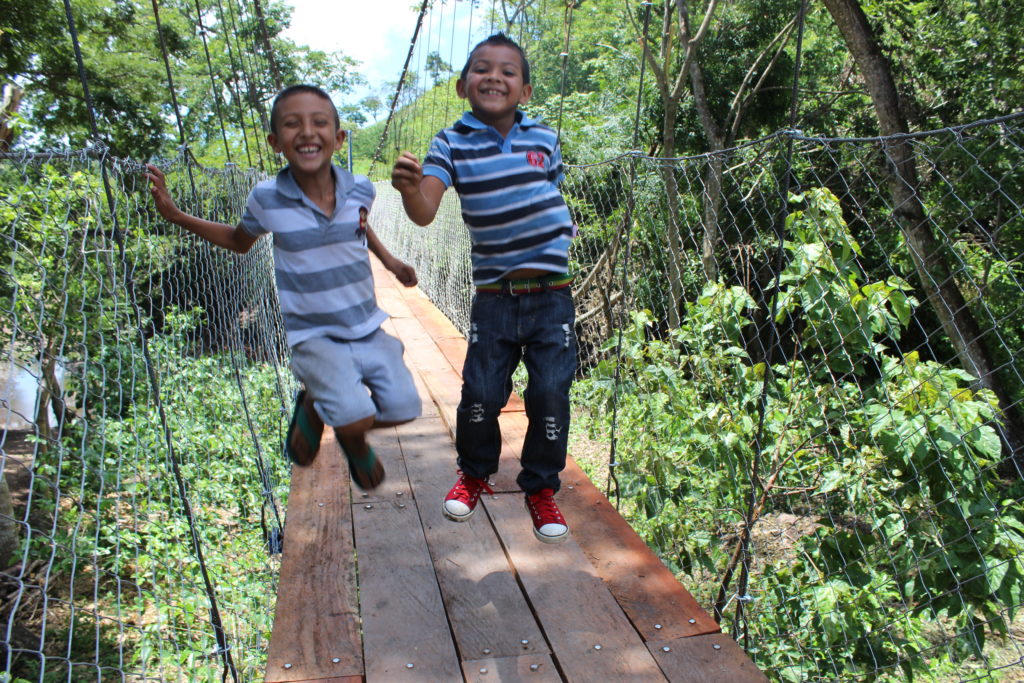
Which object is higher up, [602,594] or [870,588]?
[602,594]

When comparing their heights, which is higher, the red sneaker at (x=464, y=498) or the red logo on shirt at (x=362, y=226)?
the red logo on shirt at (x=362, y=226)

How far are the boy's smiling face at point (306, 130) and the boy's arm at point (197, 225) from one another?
17 centimetres

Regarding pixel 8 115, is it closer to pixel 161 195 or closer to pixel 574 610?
pixel 161 195

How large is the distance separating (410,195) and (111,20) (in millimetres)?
8475

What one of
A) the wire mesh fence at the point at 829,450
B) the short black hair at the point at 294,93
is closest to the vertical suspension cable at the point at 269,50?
the wire mesh fence at the point at 829,450

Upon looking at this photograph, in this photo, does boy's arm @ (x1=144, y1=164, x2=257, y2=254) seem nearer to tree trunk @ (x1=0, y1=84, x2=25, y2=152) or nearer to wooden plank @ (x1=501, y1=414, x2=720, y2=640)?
wooden plank @ (x1=501, y1=414, x2=720, y2=640)

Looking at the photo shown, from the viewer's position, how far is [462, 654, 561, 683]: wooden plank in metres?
1.23

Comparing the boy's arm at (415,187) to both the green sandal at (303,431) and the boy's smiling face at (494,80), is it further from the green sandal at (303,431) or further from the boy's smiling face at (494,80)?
the green sandal at (303,431)

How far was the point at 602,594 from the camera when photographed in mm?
1443

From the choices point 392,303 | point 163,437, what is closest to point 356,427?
point 163,437

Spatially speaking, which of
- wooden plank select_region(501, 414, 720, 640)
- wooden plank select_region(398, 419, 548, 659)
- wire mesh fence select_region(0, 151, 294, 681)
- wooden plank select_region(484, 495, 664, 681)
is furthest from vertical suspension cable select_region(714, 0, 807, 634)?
wire mesh fence select_region(0, 151, 294, 681)

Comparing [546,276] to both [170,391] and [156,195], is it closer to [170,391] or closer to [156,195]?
[156,195]

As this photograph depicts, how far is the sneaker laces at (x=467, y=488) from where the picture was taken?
162 cm

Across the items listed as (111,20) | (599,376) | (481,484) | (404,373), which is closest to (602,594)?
(481,484)
